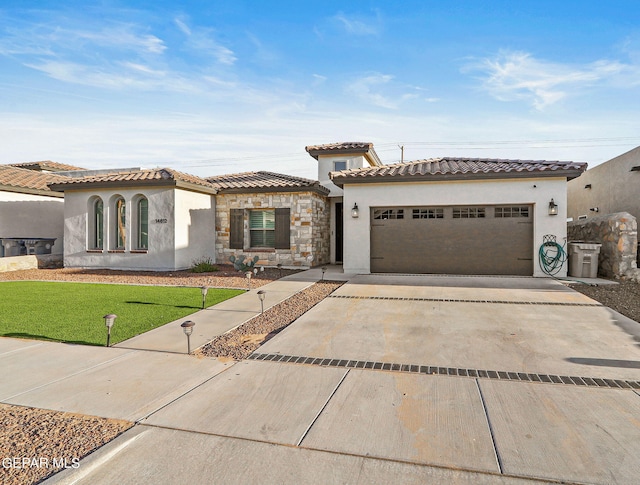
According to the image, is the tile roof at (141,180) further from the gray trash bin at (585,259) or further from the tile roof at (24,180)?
the gray trash bin at (585,259)

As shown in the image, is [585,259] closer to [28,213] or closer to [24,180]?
[28,213]

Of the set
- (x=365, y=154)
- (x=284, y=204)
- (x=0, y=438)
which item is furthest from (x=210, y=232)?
(x=0, y=438)

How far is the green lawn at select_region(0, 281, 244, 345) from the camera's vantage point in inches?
243

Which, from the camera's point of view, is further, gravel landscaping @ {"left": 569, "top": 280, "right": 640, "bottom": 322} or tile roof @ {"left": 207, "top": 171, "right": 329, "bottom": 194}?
tile roof @ {"left": 207, "top": 171, "right": 329, "bottom": 194}

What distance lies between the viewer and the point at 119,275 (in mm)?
13523

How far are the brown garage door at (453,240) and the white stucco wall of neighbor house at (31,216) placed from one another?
15.9 metres

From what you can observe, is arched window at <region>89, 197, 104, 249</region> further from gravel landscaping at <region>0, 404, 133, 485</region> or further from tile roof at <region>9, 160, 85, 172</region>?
gravel landscaping at <region>0, 404, 133, 485</region>

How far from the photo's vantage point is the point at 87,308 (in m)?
8.05

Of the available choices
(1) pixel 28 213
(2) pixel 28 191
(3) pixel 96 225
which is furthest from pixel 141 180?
(1) pixel 28 213

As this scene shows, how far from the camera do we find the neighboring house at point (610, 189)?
14.7 metres

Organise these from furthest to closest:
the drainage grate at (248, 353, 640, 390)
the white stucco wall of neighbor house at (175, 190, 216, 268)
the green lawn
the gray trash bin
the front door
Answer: the front door → the white stucco wall of neighbor house at (175, 190, 216, 268) → the gray trash bin → the green lawn → the drainage grate at (248, 353, 640, 390)

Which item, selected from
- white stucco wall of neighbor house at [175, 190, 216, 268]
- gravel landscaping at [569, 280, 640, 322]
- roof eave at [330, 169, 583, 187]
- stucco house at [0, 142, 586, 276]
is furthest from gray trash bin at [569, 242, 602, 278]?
white stucco wall of neighbor house at [175, 190, 216, 268]

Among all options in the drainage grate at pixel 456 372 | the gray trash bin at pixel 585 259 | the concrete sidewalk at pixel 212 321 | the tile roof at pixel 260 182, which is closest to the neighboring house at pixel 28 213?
the tile roof at pixel 260 182

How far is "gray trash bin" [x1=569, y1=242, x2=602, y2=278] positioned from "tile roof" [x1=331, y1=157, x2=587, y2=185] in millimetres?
2259
